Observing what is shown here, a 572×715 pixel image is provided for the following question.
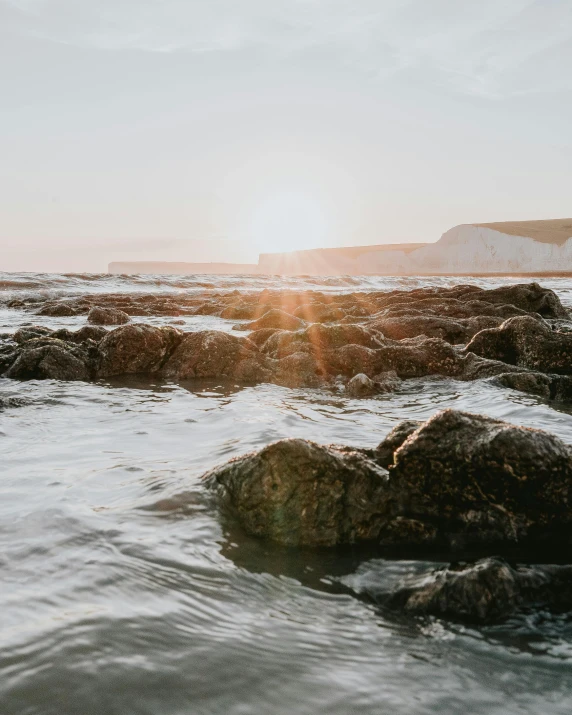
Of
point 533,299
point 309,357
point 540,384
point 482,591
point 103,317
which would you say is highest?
point 533,299

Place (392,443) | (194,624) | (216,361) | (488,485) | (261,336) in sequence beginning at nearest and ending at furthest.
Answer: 1. (194,624)
2. (488,485)
3. (392,443)
4. (216,361)
5. (261,336)

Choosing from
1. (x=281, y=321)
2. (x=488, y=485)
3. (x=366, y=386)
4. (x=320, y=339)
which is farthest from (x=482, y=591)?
(x=281, y=321)

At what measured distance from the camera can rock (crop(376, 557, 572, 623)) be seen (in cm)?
257

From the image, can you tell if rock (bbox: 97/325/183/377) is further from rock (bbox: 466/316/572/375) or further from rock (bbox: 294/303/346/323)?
rock (bbox: 294/303/346/323)

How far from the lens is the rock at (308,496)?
331 centimetres

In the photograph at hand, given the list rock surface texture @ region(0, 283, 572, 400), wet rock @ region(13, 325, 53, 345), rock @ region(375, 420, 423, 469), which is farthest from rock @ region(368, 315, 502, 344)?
rock @ region(375, 420, 423, 469)

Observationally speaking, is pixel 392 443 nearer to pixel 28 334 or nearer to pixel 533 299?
pixel 28 334

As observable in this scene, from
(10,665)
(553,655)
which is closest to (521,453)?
(553,655)

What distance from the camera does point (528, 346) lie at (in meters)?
8.52

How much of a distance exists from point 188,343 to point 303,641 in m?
6.91

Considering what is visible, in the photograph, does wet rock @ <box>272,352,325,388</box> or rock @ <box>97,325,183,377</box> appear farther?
rock @ <box>97,325,183,377</box>

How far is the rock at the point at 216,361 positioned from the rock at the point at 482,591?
5778 millimetres

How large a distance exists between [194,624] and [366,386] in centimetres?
527

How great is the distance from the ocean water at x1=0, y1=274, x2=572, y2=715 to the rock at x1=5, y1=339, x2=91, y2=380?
11.3 ft
